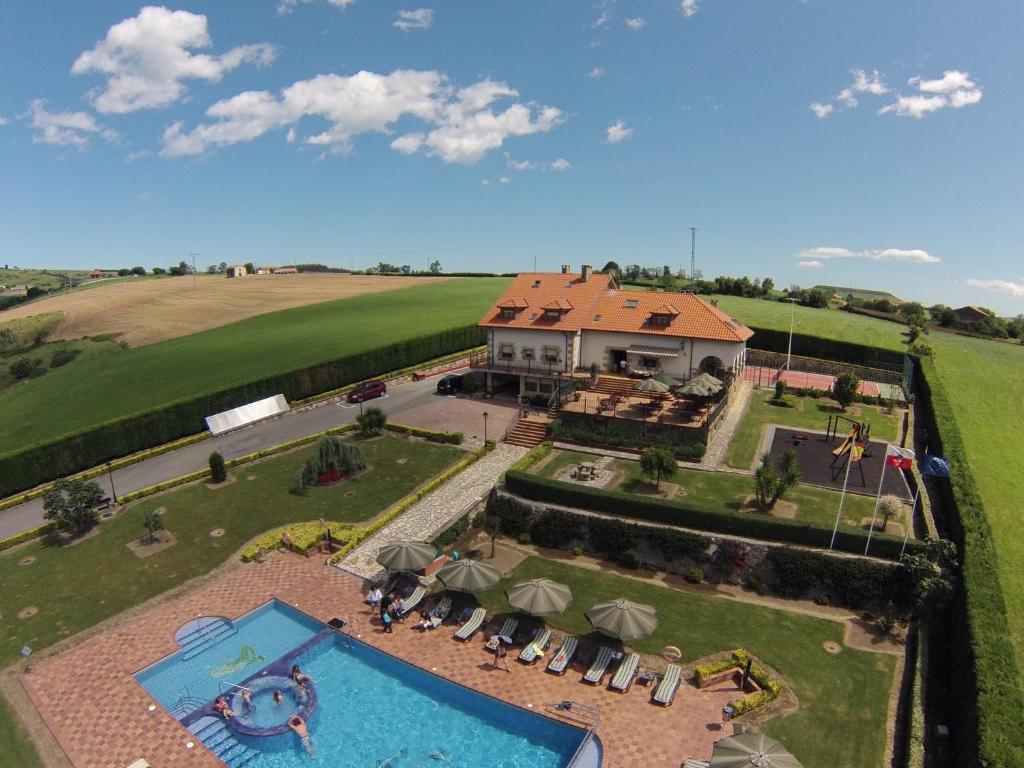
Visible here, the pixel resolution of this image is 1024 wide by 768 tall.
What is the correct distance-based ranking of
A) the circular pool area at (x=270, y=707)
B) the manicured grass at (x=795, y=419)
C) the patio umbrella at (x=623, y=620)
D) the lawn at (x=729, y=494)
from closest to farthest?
the circular pool area at (x=270, y=707)
the patio umbrella at (x=623, y=620)
the lawn at (x=729, y=494)
the manicured grass at (x=795, y=419)

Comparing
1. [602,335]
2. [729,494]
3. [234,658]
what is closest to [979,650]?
[729,494]

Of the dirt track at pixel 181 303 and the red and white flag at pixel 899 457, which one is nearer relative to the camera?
the red and white flag at pixel 899 457

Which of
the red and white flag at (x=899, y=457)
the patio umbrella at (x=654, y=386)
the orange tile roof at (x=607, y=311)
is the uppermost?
the orange tile roof at (x=607, y=311)

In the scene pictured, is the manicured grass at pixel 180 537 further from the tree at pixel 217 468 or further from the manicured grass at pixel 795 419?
the manicured grass at pixel 795 419

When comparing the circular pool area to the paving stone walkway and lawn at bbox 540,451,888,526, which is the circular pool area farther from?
lawn at bbox 540,451,888,526

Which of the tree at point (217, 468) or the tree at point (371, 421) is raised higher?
the tree at point (371, 421)

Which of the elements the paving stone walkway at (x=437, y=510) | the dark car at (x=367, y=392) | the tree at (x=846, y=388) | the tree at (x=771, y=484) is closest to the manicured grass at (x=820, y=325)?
the tree at (x=846, y=388)

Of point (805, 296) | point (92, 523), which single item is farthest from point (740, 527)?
point (805, 296)
